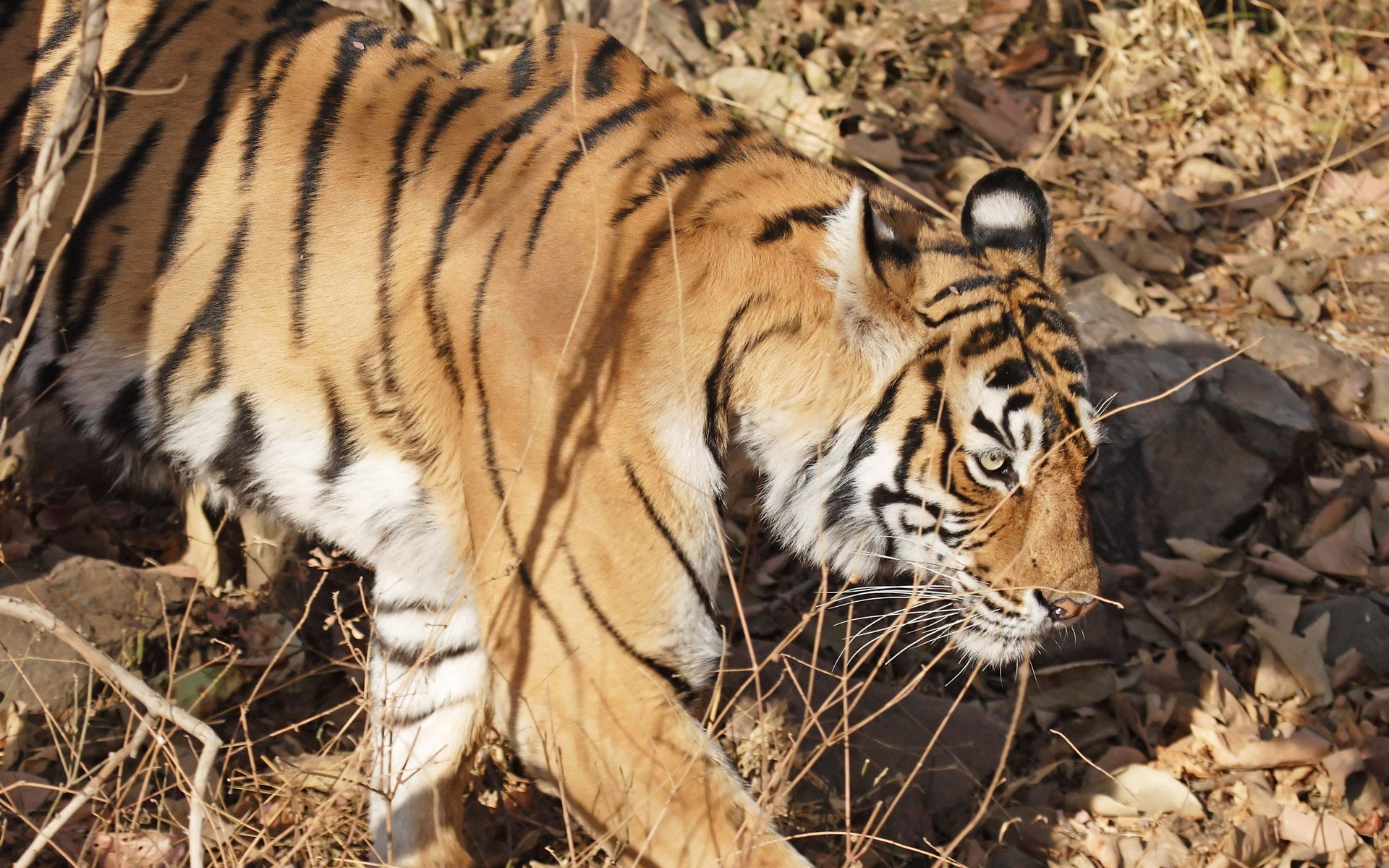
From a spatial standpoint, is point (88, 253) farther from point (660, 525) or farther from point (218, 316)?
point (660, 525)

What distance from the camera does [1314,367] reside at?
432 cm

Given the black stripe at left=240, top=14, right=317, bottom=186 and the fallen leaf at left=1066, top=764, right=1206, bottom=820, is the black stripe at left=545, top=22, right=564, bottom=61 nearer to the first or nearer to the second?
the black stripe at left=240, top=14, right=317, bottom=186

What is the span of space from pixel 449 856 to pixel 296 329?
1188mm

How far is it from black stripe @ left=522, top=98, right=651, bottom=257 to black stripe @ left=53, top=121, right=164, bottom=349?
873 millimetres

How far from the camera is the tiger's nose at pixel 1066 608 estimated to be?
238cm

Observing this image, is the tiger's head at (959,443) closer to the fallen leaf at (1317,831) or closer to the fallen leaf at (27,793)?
the fallen leaf at (1317,831)

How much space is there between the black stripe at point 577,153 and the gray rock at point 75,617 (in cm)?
121

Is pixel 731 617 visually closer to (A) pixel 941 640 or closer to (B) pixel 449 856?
(A) pixel 941 640

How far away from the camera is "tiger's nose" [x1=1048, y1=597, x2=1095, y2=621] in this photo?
7.80 ft

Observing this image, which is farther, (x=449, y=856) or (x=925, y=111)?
(x=925, y=111)

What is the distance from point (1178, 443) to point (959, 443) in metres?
2.00

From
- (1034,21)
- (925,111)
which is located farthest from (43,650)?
(1034,21)

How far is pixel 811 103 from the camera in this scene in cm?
484

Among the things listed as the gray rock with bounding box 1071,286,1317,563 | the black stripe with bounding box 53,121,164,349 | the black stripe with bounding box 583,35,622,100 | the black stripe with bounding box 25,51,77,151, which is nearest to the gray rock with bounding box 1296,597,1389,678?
the gray rock with bounding box 1071,286,1317,563
